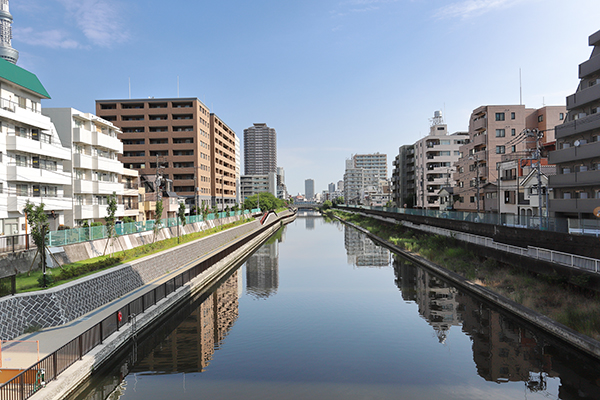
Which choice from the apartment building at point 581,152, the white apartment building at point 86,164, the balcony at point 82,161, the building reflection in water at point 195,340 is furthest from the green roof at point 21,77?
the apartment building at point 581,152

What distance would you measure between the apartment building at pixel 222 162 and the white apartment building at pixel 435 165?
43620 millimetres

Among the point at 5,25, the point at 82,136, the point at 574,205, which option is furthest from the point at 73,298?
the point at 5,25

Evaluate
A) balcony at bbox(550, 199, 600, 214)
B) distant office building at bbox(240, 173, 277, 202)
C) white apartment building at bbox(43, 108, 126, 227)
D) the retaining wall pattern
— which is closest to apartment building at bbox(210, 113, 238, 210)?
white apartment building at bbox(43, 108, 126, 227)

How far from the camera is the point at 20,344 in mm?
11914

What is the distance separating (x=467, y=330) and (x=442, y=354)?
11.4ft

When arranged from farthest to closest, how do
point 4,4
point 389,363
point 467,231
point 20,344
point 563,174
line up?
point 4,4 < point 467,231 < point 563,174 < point 389,363 < point 20,344

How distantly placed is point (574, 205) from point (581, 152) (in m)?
3.90

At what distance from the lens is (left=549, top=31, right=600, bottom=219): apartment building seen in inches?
976

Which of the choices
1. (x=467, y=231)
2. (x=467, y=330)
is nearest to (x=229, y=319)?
(x=467, y=330)

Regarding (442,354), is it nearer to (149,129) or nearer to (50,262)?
(50,262)

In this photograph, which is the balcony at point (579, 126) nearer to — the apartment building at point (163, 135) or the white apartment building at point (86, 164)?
the white apartment building at point (86, 164)

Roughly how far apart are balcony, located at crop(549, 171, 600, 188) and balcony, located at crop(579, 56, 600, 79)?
7.67 m

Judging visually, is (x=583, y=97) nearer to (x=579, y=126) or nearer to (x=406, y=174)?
(x=579, y=126)

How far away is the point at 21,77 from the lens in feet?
88.3
